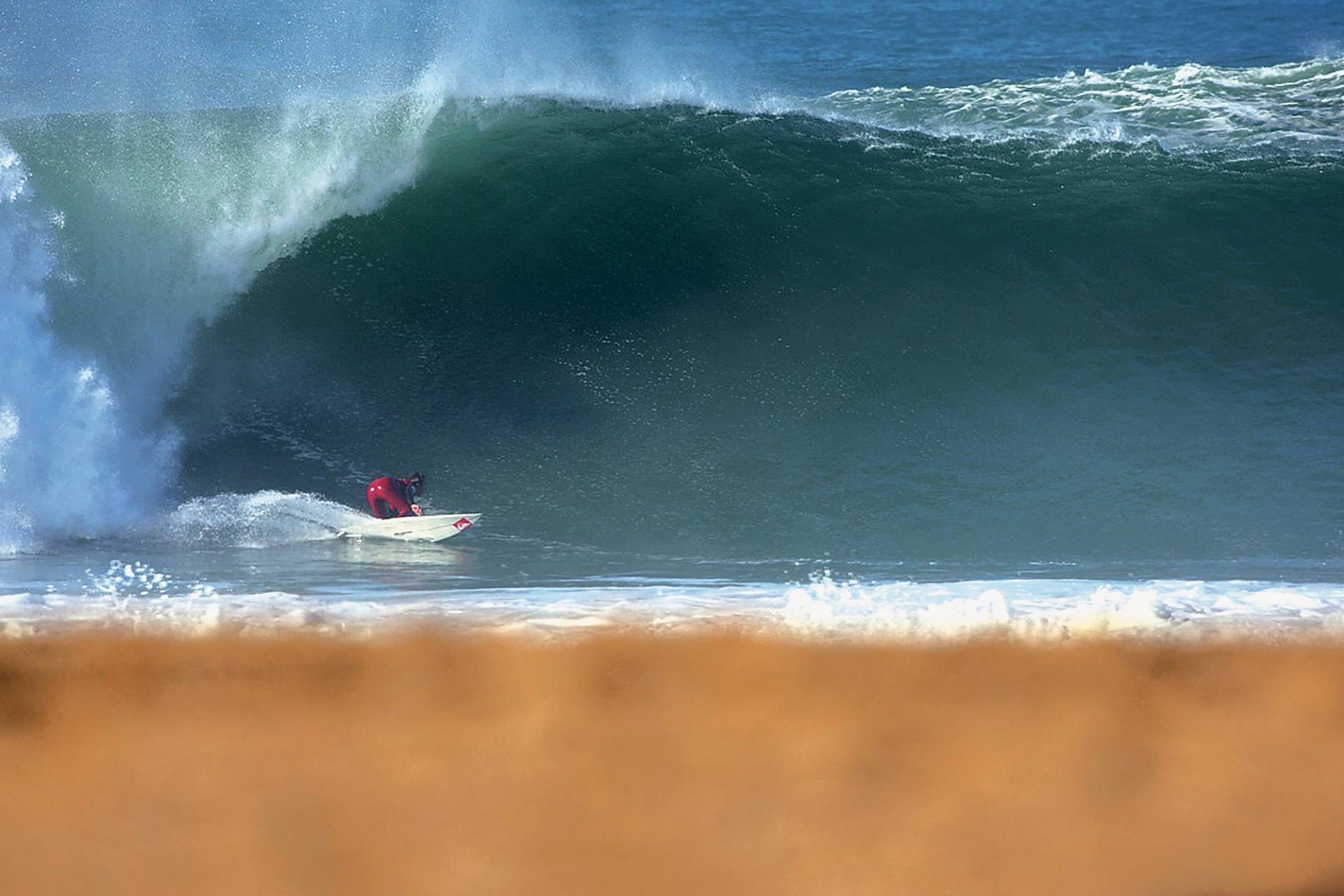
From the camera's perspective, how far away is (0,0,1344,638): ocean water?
619 centimetres

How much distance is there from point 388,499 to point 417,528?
40cm

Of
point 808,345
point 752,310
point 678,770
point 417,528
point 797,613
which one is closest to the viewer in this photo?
point 678,770

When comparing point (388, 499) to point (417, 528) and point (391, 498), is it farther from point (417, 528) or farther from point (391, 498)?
point (417, 528)

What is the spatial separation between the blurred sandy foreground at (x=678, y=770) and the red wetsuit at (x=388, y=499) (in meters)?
4.79

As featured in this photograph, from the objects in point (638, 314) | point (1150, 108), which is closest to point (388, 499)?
point (638, 314)

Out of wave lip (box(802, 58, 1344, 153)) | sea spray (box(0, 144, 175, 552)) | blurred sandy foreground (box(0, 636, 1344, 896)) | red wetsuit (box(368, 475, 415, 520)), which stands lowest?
blurred sandy foreground (box(0, 636, 1344, 896))

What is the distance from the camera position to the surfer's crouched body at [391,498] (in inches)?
258

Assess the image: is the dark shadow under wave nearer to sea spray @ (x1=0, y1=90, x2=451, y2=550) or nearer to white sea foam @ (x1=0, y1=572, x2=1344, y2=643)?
sea spray @ (x1=0, y1=90, x2=451, y2=550)

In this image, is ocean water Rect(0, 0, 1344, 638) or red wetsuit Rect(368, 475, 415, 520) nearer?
ocean water Rect(0, 0, 1344, 638)

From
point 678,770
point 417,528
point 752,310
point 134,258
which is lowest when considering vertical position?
point 678,770

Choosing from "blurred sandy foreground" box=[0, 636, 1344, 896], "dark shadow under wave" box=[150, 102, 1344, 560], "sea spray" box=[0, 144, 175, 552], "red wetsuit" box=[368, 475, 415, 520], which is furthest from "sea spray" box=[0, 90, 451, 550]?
"blurred sandy foreground" box=[0, 636, 1344, 896]

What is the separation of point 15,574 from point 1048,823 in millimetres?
4843

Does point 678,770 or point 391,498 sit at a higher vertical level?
point 391,498

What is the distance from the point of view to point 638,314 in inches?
354
